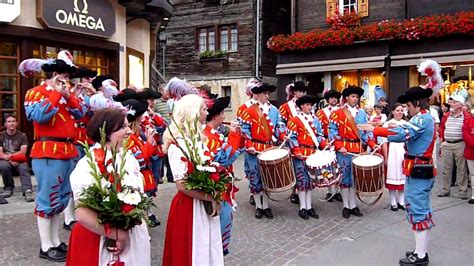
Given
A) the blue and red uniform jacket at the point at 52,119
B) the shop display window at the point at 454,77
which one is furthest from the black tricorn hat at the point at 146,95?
the shop display window at the point at 454,77

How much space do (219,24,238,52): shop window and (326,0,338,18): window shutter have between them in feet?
15.3

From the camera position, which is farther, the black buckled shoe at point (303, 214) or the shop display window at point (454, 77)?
the shop display window at point (454, 77)

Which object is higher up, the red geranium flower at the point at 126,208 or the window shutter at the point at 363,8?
the window shutter at the point at 363,8

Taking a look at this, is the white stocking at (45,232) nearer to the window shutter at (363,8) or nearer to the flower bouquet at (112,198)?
the flower bouquet at (112,198)

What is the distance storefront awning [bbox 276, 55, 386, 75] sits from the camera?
16.9 meters

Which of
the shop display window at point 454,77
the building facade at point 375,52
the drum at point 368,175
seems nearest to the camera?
the drum at point 368,175

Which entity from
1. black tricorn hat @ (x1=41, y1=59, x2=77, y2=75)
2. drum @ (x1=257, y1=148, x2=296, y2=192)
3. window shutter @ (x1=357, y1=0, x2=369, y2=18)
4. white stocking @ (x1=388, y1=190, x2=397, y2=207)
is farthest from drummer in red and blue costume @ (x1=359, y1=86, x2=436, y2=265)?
window shutter @ (x1=357, y1=0, x2=369, y2=18)

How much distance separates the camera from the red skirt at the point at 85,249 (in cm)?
287

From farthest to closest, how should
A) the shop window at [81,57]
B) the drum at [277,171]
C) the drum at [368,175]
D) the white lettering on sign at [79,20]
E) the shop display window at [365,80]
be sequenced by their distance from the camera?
1. the shop display window at [365,80]
2. the shop window at [81,57]
3. the white lettering on sign at [79,20]
4. the drum at [368,175]
5. the drum at [277,171]

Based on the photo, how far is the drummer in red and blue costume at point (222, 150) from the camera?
12.5ft

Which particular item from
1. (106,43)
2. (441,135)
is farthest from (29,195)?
(441,135)

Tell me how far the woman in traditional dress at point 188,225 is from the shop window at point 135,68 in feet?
28.6

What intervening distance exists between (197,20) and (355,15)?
8.01 m

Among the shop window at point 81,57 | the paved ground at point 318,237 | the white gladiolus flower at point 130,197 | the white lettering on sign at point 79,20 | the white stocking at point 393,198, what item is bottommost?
→ the paved ground at point 318,237
